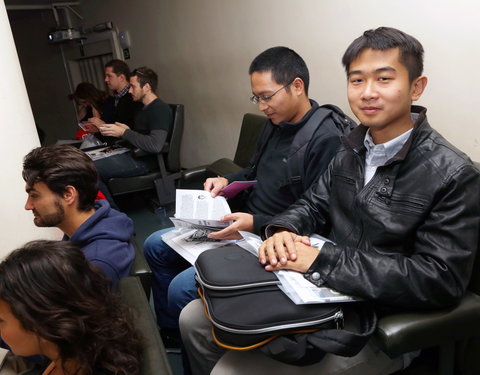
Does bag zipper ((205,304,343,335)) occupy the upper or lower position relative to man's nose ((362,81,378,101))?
lower

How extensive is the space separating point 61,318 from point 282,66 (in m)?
1.33

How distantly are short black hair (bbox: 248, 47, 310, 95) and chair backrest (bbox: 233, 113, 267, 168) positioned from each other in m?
1.01

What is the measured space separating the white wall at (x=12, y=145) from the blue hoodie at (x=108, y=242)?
0.59 metres

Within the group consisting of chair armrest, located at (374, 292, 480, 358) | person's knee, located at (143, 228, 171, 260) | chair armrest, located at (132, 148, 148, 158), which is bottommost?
person's knee, located at (143, 228, 171, 260)

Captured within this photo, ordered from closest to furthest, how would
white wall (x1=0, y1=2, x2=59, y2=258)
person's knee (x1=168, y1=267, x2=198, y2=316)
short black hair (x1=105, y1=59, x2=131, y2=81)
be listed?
person's knee (x1=168, y1=267, x2=198, y2=316) → white wall (x1=0, y1=2, x2=59, y2=258) → short black hair (x1=105, y1=59, x2=131, y2=81)

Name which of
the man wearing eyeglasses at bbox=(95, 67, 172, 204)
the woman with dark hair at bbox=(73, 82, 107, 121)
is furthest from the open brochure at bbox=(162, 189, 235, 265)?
the woman with dark hair at bbox=(73, 82, 107, 121)

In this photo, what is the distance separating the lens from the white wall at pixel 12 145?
1.81 metres

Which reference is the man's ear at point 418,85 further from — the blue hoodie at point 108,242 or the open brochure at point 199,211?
the blue hoodie at point 108,242

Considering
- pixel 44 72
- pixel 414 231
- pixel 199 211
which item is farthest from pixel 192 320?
pixel 44 72

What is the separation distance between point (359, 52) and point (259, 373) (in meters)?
0.98

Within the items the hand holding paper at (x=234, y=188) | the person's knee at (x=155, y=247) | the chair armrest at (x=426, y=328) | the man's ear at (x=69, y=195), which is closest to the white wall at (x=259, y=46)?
the hand holding paper at (x=234, y=188)

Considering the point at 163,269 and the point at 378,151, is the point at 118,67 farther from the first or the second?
the point at 378,151

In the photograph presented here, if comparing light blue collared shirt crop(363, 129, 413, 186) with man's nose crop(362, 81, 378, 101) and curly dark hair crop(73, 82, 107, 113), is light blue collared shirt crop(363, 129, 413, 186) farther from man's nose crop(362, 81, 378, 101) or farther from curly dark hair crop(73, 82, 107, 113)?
curly dark hair crop(73, 82, 107, 113)

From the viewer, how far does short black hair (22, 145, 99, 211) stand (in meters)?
1.50
